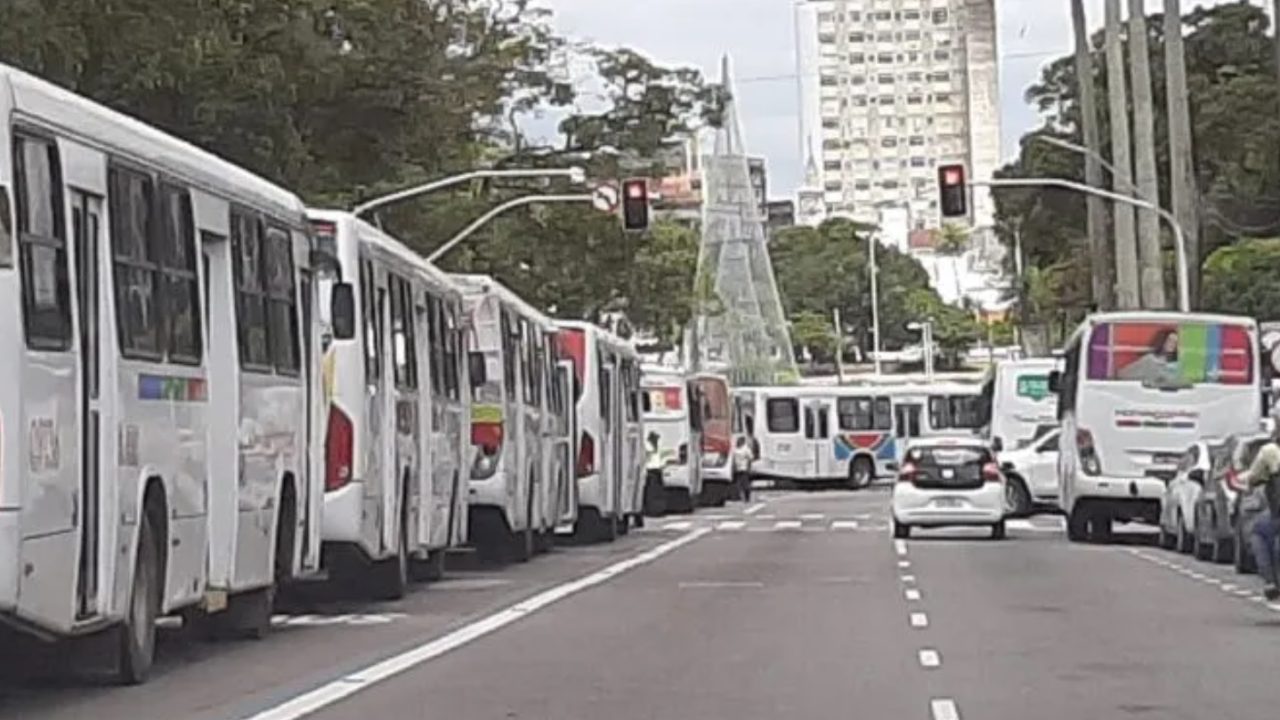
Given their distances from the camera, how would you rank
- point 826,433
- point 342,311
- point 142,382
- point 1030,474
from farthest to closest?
point 826,433 → point 1030,474 → point 342,311 → point 142,382

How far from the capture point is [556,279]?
246 feet

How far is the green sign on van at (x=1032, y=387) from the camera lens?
2504 inches

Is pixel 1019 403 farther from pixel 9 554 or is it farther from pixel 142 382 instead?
pixel 9 554

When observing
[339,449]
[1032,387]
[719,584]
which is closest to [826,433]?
[1032,387]

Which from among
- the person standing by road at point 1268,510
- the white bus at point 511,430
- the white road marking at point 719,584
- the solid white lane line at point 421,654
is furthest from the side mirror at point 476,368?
the person standing by road at point 1268,510

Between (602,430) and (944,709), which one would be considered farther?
(602,430)

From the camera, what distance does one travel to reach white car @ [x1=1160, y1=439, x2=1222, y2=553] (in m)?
37.5

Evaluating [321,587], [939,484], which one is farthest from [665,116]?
[321,587]

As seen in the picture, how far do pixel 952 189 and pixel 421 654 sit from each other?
1189 inches

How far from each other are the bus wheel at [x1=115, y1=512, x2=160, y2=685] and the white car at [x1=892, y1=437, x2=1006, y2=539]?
26.2m

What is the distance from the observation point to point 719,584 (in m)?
32.0

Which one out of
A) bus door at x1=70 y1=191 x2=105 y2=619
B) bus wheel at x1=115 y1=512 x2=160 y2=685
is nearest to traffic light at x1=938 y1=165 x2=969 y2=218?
bus wheel at x1=115 y1=512 x2=160 y2=685

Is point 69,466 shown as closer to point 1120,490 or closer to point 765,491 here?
point 1120,490

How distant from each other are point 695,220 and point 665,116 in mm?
55779
